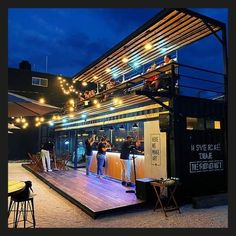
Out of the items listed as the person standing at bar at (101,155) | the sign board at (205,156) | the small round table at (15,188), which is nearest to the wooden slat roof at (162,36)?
the sign board at (205,156)

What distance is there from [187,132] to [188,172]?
1.22 meters

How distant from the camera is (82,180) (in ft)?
36.0

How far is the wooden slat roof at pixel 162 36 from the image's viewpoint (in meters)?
7.83

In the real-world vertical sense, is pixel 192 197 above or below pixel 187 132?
below

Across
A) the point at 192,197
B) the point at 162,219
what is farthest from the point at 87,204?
the point at 192,197

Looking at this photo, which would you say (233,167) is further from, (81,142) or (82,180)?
(81,142)

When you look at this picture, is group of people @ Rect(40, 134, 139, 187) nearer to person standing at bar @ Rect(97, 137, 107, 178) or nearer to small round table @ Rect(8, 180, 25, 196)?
person standing at bar @ Rect(97, 137, 107, 178)

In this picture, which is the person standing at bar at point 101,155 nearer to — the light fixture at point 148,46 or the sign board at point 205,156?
the sign board at point 205,156

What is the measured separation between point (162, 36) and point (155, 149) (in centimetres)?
386

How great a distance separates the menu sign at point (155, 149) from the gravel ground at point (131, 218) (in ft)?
5.27

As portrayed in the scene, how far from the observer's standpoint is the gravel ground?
5.94m

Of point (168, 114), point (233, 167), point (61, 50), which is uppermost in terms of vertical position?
point (61, 50)

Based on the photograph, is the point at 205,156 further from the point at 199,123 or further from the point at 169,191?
the point at 169,191

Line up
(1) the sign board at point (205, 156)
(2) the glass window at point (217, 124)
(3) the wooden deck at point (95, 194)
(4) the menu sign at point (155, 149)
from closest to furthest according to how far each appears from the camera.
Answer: (3) the wooden deck at point (95, 194)
(1) the sign board at point (205, 156)
(4) the menu sign at point (155, 149)
(2) the glass window at point (217, 124)
